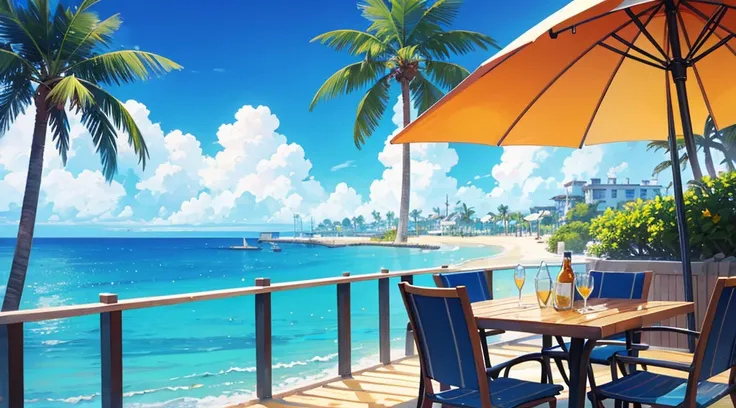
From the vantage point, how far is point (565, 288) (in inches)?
117

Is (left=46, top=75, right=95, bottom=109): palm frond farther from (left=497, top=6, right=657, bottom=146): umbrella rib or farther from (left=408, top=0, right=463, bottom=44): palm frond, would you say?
(left=408, top=0, right=463, bottom=44): palm frond

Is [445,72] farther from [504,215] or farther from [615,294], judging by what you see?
[504,215]

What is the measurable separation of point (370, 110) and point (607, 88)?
1369cm

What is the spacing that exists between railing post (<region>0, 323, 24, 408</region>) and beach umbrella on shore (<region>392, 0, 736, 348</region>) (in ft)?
6.74

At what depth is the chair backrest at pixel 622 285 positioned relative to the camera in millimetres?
3828

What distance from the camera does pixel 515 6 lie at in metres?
53.1

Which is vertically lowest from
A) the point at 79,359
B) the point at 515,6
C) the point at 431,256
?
the point at 79,359

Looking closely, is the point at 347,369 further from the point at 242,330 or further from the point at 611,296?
the point at 242,330

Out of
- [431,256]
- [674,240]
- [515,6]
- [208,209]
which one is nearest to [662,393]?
[674,240]

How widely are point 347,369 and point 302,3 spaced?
53946mm

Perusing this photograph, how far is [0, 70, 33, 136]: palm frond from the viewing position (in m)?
14.2

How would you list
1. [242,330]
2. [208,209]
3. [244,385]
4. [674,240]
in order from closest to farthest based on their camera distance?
[674,240] → [244,385] → [242,330] → [208,209]

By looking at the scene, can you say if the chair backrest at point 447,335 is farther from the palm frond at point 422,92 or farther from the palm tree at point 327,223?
the palm tree at point 327,223

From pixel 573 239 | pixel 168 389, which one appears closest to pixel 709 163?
pixel 573 239
